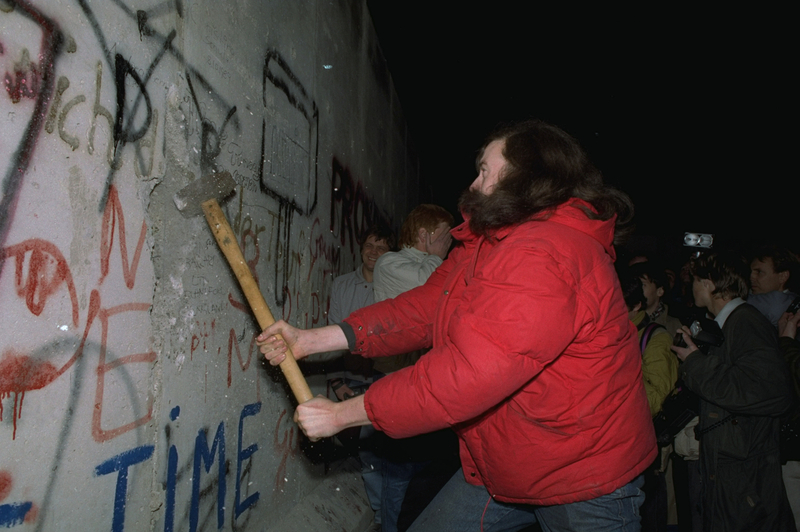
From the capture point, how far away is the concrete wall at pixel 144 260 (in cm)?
125

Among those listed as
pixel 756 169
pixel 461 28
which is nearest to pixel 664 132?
pixel 756 169

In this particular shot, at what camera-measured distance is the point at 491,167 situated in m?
1.86

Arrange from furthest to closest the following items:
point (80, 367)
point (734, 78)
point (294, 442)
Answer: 1. point (734, 78)
2. point (294, 442)
3. point (80, 367)

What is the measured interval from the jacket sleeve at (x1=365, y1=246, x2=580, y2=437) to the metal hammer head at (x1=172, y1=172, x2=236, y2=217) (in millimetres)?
985

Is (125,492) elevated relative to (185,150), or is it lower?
lower

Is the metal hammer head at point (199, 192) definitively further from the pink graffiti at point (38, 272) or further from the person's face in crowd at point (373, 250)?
the person's face in crowd at point (373, 250)

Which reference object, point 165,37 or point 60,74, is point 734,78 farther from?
point 60,74

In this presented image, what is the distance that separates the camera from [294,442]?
9.82 feet

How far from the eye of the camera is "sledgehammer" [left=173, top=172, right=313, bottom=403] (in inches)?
71.7

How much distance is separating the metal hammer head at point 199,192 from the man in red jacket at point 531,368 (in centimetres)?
54

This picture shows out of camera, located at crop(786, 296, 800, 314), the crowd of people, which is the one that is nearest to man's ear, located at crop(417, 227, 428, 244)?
the crowd of people

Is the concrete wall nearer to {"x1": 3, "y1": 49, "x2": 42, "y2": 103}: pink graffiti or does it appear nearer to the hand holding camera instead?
{"x1": 3, "y1": 49, "x2": 42, "y2": 103}: pink graffiti

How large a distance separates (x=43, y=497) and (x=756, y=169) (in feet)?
46.1

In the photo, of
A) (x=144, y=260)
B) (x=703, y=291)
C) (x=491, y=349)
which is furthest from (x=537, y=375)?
(x=703, y=291)
